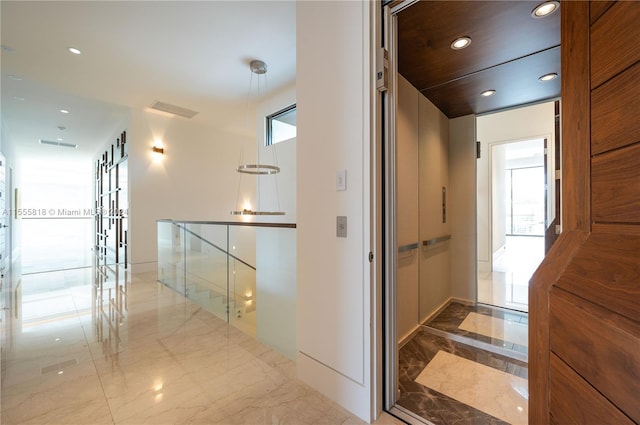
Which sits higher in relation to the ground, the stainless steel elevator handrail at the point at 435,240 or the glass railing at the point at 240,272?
the stainless steel elevator handrail at the point at 435,240

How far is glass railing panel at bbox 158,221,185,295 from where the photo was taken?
443cm

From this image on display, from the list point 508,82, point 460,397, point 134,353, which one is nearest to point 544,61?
point 508,82

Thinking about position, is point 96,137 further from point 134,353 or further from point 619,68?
point 619,68

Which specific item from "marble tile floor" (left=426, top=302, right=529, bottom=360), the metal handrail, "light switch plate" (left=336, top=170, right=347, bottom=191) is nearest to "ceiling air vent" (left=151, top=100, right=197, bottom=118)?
the metal handrail

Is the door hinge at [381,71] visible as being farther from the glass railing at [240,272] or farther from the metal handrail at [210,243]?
the metal handrail at [210,243]

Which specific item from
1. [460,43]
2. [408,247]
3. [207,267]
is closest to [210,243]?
[207,267]

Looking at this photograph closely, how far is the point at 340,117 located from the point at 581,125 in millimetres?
1178

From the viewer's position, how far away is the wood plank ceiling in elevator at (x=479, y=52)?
6.23ft

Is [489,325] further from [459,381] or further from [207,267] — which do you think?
[207,267]

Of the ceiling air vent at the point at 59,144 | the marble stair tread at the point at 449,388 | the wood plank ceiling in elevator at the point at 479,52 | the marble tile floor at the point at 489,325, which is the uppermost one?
the ceiling air vent at the point at 59,144

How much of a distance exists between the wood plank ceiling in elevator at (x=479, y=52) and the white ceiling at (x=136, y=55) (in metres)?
1.65

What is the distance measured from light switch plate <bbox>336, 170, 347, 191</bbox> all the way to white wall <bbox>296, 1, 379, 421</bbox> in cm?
3

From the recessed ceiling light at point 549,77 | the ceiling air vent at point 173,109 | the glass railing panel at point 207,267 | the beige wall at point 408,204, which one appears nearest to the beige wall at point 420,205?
the beige wall at point 408,204

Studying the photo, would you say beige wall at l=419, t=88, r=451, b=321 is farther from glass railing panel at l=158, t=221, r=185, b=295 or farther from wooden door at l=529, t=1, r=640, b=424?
glass railing panel at l=158, t=221, r=185, b=295
